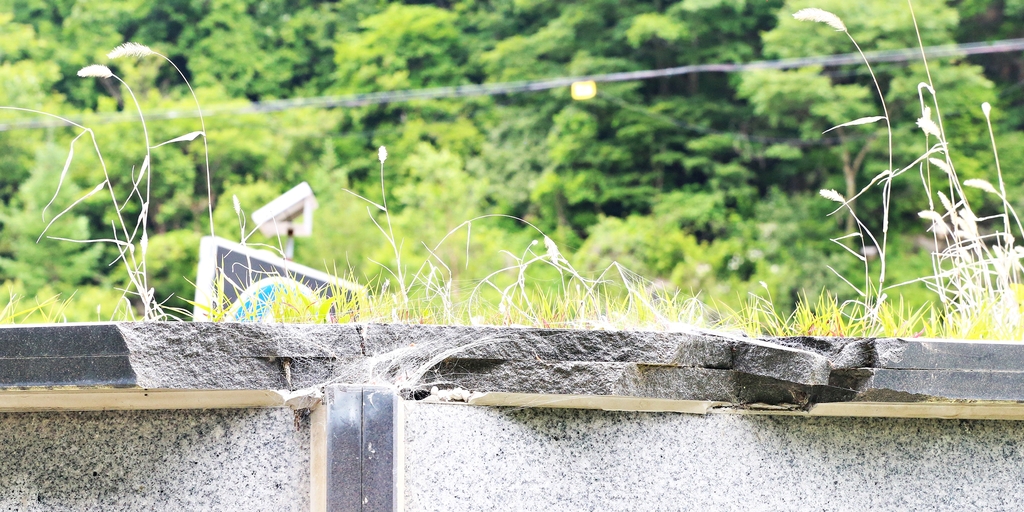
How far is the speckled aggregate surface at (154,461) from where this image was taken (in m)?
1.29

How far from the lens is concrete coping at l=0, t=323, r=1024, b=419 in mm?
1159

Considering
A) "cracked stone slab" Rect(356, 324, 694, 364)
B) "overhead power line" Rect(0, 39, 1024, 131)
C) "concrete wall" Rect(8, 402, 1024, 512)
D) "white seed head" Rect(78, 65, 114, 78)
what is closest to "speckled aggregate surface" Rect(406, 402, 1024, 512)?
"concrete wall" Rect(8, 402, 1024, 512)

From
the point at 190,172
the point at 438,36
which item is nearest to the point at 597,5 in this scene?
the point at 438,36

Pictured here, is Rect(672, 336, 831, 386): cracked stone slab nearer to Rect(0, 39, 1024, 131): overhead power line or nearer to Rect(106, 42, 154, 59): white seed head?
Rect(106, 42, 154, 59): white seed head

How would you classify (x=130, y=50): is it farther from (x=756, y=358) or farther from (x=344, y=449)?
(x=756, y=358)

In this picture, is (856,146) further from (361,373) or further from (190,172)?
(361,373)

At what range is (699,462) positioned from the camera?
141cm

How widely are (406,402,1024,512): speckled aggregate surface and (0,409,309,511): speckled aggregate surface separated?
20 cm

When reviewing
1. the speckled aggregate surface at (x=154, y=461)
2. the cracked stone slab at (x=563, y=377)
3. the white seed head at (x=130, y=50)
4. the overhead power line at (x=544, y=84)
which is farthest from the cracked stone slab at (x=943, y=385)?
the overhead power line at (x=544, y=84)

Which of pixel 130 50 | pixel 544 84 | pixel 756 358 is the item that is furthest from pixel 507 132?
pixel 756 358

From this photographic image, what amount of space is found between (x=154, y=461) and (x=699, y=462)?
843 millimetres

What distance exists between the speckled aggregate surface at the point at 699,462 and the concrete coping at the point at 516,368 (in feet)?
0.12

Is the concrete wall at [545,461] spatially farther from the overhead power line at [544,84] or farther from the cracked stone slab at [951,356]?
the overhead power line at [544,84]

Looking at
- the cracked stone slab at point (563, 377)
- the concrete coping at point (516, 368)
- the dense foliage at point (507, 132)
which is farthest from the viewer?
the dense foliage at point (507, 132)
